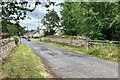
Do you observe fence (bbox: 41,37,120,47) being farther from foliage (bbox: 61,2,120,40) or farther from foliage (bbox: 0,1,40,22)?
foliage (bbox: 0,1,40,22)

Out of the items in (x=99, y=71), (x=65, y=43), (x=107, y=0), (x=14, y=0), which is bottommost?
(x=65, y=43)

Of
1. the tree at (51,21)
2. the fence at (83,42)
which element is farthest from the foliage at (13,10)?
the tree at (51,21)

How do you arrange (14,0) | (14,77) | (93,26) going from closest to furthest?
(14,0)
(14,77)
(93,26)

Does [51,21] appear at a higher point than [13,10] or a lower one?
lower

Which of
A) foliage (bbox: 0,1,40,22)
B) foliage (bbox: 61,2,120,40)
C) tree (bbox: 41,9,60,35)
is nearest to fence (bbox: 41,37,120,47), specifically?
foliage (bbox: 61,2,120,40)

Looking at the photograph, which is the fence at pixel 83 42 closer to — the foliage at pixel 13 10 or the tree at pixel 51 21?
the foliage at pixel 13 10

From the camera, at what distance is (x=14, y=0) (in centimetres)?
670

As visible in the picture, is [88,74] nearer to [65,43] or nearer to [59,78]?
[59,78]

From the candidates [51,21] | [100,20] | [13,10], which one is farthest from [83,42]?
[51,21]

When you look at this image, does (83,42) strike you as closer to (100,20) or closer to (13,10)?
(100,20)

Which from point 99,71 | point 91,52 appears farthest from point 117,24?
point 99,71

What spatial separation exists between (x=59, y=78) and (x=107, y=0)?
708 inches

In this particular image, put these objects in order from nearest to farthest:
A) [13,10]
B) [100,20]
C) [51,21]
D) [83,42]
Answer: [13,10] < [83,42] < [100,20] < [51,21]

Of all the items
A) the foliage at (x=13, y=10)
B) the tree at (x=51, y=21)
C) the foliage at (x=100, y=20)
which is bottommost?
the tree at (x=51, y=21)
